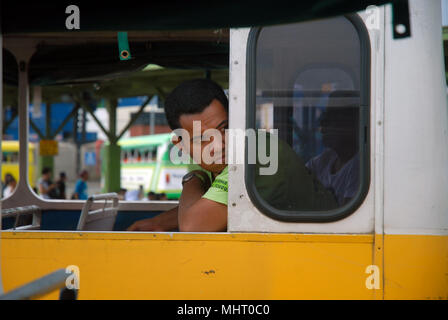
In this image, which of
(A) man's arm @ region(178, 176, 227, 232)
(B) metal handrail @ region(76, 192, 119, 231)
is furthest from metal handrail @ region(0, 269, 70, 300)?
(B) metal handrail @ region(76, 192, 119, 231)

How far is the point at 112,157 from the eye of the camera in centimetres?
1089

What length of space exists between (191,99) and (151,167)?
16.5 metres

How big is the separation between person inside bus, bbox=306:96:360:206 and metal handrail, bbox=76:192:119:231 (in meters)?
1.62

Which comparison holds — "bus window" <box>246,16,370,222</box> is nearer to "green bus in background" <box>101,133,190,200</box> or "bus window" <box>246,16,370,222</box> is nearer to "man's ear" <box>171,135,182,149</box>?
"man's ear" <box>171,135,182,149</box>

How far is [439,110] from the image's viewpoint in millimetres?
1955

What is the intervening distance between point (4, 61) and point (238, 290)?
8.61ft

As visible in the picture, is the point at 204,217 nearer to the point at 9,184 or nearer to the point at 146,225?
the point at 146,225

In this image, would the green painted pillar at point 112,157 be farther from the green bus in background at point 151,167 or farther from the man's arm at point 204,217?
the man's arm at point 204,217

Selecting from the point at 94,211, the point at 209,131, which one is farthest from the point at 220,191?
the point at 94,211

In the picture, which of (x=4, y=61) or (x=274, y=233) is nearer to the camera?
(x=274, y=233)

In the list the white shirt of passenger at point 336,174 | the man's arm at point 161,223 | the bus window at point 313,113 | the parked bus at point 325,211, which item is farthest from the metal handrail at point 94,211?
the white shirt of passenger at point 336,174

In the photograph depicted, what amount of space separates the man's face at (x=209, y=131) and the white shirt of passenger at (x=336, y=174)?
41 centimetres

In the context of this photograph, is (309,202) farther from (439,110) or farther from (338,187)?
(439,110)
